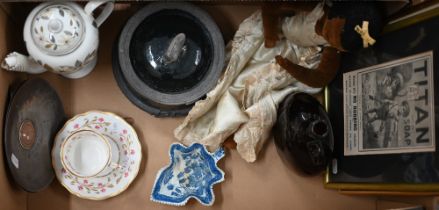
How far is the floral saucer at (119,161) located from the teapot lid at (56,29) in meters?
0.31

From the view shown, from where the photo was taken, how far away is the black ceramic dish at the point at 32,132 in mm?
1188

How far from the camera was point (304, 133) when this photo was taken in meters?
1.28

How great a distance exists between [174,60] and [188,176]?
37cm

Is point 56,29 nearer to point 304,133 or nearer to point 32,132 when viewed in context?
point 32,132

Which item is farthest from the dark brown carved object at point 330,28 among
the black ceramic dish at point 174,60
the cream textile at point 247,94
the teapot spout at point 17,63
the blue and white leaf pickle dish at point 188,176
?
the teapot spout at point 17,63

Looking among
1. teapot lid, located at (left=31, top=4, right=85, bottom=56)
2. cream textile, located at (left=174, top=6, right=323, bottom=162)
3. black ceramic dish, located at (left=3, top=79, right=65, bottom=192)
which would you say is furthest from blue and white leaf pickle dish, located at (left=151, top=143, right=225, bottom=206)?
teapot lid, located at (left=31, top=4, right=85, bottom=56)

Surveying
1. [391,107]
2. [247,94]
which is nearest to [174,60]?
[247,94]

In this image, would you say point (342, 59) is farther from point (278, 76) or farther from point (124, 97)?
point (124, 97)

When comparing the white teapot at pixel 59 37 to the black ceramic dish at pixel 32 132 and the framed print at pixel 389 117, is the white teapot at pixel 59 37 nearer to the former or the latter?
the black ceramic dish at pixel 32 132

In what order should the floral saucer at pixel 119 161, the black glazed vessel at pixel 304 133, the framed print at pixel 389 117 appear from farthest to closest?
the floral saucer at pixel 119 161
the black glazed vessel at pixel 304 133
the framed print at pixel 389 117

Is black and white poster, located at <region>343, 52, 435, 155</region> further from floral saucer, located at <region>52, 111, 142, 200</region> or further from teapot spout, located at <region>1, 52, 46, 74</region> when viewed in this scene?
teapot spout, located at <region>1, 52, 46, 74</region>

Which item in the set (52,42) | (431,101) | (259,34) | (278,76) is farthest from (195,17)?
(431,101)

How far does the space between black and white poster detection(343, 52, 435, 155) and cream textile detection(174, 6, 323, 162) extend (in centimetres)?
16

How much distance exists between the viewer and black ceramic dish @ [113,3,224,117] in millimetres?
1361
